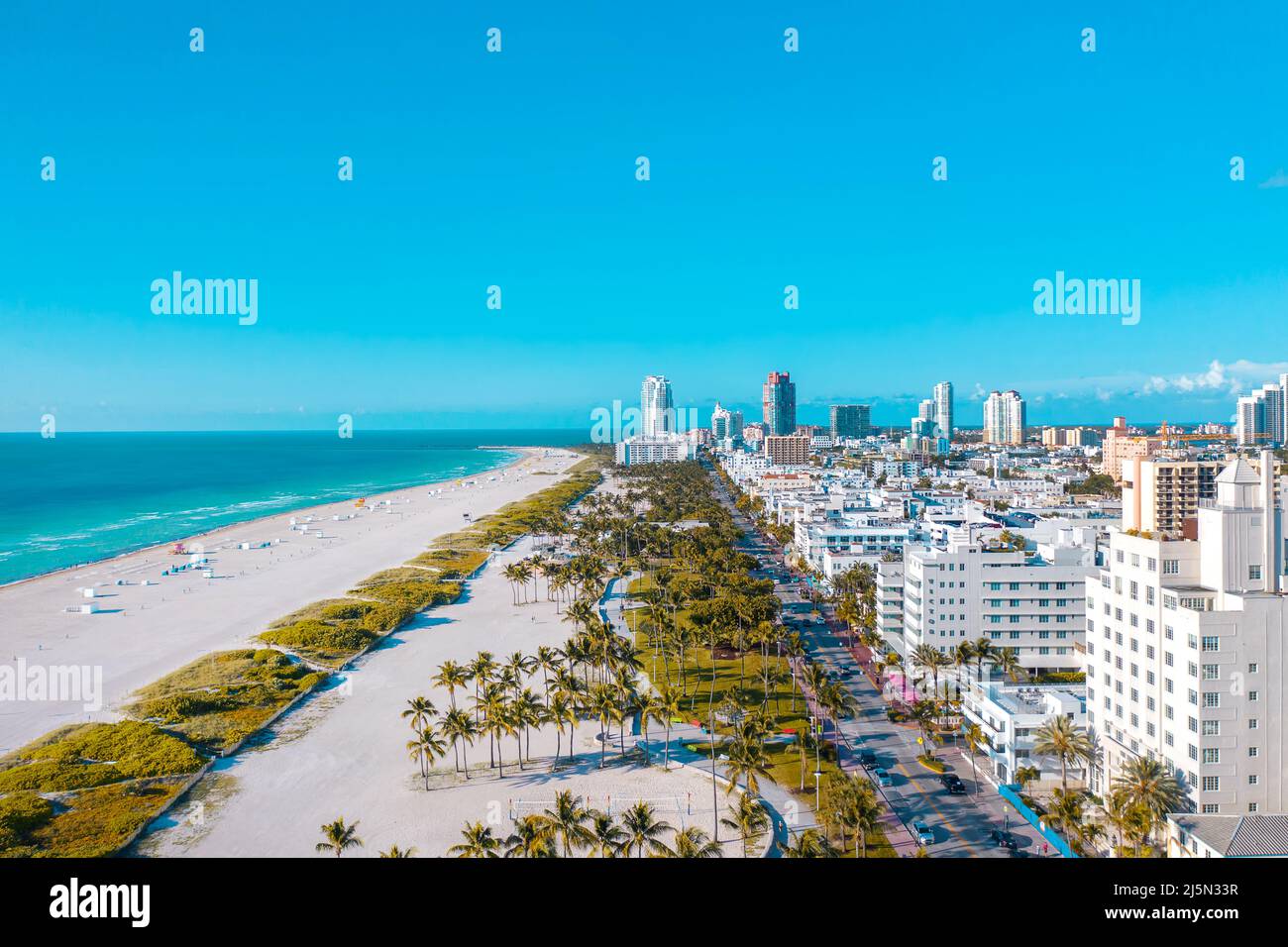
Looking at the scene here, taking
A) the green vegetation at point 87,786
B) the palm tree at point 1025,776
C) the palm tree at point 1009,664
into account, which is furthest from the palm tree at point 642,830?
the palm tree at point 1009,664

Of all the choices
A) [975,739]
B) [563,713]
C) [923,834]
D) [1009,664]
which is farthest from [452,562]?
[923,834]

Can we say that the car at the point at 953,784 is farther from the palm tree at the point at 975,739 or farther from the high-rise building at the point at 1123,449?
the high-rise building at the point at 1123,449

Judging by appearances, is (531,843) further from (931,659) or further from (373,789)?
(931,659)

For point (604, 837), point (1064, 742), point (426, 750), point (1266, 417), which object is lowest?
point (426, 750)

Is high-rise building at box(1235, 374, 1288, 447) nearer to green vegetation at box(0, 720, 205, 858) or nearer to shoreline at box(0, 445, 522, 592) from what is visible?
shoreline at box(0, 445, 522, 592)

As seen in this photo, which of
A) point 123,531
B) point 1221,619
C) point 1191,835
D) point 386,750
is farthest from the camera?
point 123,531
